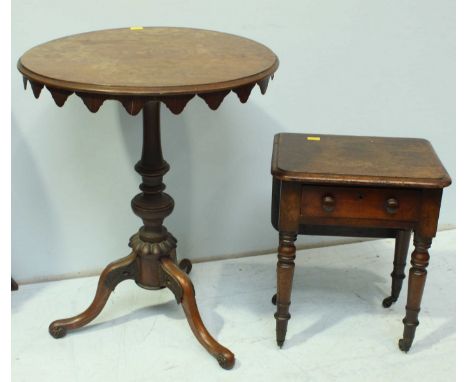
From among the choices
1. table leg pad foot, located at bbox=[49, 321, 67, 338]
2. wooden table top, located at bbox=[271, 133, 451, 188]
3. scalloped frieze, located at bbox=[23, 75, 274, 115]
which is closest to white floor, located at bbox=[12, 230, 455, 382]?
table leg pad foot, located at bbox=[49, 321, 67, 338]

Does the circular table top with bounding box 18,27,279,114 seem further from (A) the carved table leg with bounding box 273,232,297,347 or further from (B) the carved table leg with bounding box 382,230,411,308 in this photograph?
(B) the carved table leg with bounding box 382,230,411,308

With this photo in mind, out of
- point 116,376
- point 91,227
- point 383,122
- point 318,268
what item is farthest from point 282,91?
point 116,376

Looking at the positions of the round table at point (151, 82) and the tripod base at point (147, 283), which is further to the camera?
the tripod base at point (147, 283)

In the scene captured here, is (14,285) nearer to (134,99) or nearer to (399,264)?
(134,99)

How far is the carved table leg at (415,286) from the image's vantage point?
2.38 meters

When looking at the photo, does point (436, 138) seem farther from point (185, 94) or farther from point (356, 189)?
point (185, 94)

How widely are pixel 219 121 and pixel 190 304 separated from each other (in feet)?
2.74

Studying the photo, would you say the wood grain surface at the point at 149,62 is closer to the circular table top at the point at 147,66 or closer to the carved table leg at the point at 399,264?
the circular table top at the point at 147,66

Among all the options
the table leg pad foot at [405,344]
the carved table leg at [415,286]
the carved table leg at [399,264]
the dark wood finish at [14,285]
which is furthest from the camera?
the dark wood finish at [14,285]

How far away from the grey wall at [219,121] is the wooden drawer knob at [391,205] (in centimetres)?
86

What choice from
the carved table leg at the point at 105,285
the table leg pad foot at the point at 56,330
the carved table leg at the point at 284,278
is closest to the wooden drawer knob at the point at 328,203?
the carved table leg at the point at 284,278

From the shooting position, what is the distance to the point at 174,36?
8.19ft

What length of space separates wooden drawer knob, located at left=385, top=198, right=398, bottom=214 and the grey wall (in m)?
0.86

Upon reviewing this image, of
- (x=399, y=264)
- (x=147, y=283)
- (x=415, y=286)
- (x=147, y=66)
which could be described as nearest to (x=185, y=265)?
(x=147, y=283)
